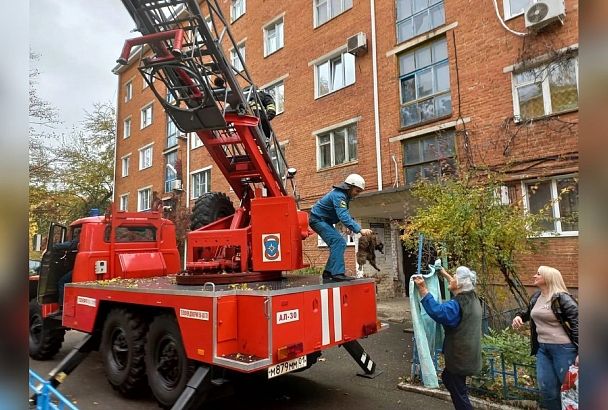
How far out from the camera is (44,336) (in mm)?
7273

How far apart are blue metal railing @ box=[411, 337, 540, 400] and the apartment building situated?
256 centimetres

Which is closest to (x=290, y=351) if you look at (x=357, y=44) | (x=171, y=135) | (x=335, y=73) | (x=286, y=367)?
(x=286, y=367)

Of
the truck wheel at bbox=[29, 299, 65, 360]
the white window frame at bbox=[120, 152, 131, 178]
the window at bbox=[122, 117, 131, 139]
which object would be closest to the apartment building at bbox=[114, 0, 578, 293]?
the truck wheel at bbox=[29, 299, 65, 360]

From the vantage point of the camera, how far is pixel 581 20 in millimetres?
750

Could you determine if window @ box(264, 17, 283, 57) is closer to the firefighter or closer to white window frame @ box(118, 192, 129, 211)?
the firefighter

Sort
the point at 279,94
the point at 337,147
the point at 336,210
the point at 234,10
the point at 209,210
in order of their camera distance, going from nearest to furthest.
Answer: the point at 336,210 → the point at 209,210 → the point at 337,147 → the point at 279,94 → the point at 234,10

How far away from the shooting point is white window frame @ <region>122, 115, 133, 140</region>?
30184mm

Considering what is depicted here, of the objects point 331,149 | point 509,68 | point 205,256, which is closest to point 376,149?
point 331,149

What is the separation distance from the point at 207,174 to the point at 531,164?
16388 mm

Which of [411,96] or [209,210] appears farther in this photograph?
[411,96]

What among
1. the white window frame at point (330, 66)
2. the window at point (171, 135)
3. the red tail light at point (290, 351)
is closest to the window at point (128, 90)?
the window at point (171, 135)

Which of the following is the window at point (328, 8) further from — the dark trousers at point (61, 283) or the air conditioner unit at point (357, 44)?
the dark trousers at point (61, 283)

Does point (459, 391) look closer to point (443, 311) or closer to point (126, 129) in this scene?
point (443, 311)

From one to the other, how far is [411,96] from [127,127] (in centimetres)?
2395
